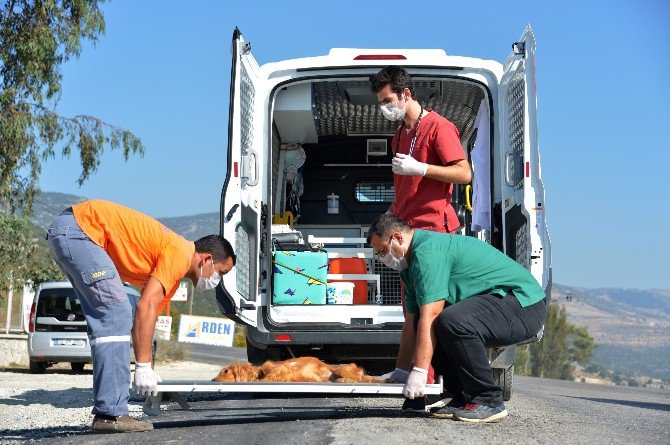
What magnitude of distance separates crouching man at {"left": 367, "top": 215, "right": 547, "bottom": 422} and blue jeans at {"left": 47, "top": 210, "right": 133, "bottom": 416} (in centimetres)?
153

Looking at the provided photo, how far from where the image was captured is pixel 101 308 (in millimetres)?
6094

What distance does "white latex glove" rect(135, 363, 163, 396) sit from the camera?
20.1 ft

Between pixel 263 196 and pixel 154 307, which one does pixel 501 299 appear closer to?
pixel 154 307

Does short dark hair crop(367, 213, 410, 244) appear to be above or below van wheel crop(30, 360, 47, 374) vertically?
above

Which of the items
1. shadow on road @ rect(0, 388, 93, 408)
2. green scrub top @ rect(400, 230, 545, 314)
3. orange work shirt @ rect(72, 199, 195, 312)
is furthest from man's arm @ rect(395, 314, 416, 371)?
shadow on road @ rect(0, 388, 93, 408)

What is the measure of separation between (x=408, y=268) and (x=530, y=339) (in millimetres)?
875

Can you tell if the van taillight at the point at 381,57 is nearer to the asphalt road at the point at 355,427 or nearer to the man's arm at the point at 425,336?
the asphalt road at the point at 355,427

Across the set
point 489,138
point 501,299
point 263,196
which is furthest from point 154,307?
point 489,138

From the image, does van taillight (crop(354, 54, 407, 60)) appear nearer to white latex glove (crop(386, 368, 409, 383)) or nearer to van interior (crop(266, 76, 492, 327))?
van interior (crop(266, 76, 492, 327))

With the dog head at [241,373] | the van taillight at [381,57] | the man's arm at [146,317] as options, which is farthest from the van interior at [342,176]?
the man's arm at [146,317]

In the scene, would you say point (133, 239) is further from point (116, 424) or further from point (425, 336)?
point (425, 336)

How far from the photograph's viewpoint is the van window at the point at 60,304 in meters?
18.3

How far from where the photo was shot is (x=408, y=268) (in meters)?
6.62

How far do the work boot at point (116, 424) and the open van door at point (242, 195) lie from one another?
2.12m
